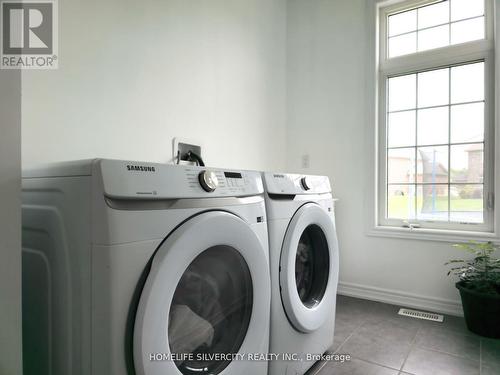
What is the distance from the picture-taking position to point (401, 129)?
7.56 feet

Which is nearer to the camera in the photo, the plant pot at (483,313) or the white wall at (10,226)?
the white wall at (10,226)

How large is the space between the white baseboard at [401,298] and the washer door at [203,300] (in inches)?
61.2

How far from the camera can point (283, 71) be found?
2.63 m

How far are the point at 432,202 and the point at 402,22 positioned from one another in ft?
4.62

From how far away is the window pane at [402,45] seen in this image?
226cm

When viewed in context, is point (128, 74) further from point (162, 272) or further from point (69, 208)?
point (162, 272)

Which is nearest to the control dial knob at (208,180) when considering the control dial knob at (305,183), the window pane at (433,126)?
the control dial knob at (305,183)

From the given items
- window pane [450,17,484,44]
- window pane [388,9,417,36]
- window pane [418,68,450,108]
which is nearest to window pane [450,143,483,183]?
window pane [418,68,450,108]

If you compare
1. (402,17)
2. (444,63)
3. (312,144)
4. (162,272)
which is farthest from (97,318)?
(402,17)

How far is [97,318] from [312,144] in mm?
2188

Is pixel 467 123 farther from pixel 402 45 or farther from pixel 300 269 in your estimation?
pixel 300 269

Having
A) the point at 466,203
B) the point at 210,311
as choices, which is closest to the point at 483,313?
the point at 466,203

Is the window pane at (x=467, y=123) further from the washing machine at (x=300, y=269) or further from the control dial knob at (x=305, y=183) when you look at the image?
the control dial knob at (x=305, y=183)

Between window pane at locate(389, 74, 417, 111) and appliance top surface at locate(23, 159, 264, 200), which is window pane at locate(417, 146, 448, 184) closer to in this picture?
window pane at locate(389, 74, 417, 111)
